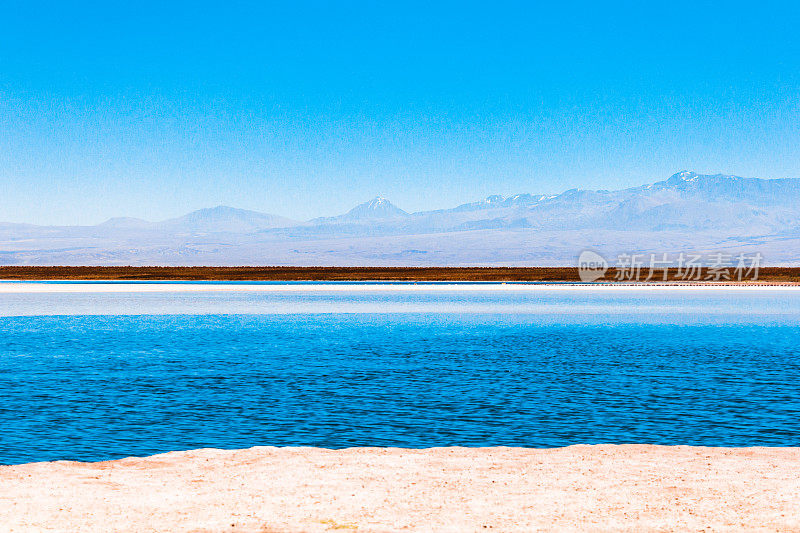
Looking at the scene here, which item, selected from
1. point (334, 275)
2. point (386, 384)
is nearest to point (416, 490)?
point (386, 384)

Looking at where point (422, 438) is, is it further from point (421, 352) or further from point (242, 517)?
point (421, 352)

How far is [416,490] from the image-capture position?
12727mm

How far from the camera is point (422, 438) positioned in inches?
689

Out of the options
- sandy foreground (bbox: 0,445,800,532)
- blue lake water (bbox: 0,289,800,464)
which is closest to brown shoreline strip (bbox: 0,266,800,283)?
blue lake water (bbox: 0,289,800,464)

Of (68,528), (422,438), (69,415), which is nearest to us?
(68,528)

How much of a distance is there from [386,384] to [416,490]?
12133mm

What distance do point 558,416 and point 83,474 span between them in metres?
10.5

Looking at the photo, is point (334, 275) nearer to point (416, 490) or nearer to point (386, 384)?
point (386, 384)

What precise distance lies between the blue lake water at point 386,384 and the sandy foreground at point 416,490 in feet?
6.57

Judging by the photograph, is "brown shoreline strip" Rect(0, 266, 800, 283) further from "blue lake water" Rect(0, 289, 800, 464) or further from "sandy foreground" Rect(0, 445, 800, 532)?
"sandy foreground" Rect(0, 445, 800, 532)

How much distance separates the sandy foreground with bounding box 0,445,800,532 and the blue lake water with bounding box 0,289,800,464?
200 centimetres

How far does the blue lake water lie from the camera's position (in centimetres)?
1780

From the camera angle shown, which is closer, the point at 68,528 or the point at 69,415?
the point at 68,528

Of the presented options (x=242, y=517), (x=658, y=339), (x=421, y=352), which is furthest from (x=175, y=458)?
(x=658, y=339)
